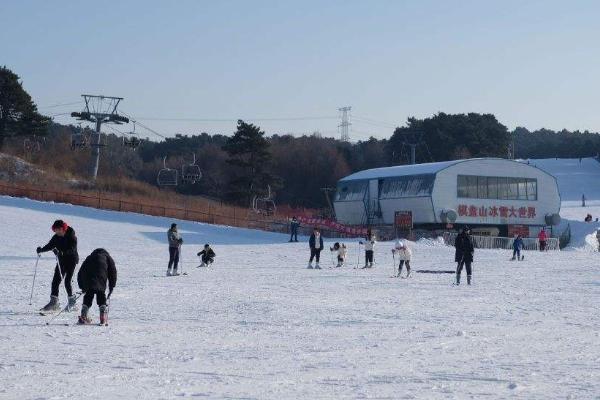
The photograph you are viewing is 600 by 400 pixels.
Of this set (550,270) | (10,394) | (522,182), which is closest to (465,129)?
(522,182)

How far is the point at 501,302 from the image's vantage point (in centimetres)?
1842

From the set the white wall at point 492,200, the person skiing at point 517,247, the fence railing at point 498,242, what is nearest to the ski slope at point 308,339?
the person skiing at point 517,247

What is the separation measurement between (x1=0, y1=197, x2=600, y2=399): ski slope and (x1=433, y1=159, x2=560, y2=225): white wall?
1199 inches

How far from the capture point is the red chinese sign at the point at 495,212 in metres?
57.9

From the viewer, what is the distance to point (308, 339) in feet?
39.3

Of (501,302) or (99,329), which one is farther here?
(501,302)

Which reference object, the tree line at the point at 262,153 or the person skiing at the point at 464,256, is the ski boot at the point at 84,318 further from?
the tree line at the point at 262,153

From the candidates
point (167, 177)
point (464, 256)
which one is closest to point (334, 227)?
point (167, 177)

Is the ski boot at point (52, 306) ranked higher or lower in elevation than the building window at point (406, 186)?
lower

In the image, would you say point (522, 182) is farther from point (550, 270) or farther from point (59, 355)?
point (59, 355)

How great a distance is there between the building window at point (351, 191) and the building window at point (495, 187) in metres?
7.84

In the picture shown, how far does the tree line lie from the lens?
7225 centimetres

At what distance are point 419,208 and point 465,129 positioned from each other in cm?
4166

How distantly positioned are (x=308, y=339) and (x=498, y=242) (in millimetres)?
40881
